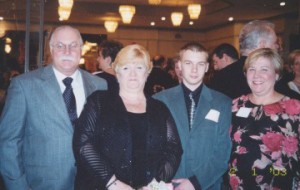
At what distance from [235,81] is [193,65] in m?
0.65

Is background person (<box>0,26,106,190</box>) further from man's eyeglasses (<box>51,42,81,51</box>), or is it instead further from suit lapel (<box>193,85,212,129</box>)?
suit lapel (<box>193,85,212,129</box>)

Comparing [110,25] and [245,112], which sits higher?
[110,25]

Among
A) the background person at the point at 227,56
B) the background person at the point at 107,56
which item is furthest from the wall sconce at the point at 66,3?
the background person at the point at 227,56

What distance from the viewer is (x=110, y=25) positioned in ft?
33.8

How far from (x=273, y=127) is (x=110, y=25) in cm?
856

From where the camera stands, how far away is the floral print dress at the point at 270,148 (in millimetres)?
2236

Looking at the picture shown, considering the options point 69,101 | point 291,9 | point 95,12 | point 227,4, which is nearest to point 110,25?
point 95,12

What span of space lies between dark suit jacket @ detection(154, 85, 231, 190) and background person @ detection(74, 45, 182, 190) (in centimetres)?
19

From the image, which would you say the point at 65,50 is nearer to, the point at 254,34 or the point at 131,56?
the point at 131,56

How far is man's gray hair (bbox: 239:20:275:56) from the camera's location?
2.71 metres

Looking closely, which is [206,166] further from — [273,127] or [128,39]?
[128,39]

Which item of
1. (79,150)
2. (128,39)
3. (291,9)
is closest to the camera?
(79,150)

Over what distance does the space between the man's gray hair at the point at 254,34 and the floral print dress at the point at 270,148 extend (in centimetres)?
60

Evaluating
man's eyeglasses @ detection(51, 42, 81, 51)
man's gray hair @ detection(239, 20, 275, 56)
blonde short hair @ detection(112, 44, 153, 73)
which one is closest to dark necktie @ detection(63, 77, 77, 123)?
man's eyeglasses @ detection(51, 42, 81, 51)
